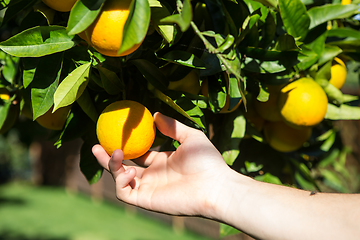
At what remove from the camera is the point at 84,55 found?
608 millimetres

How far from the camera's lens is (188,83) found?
0.69m

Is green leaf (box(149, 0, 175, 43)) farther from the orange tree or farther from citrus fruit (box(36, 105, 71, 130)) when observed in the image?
citrus fruit (box(36, 105, 71, 130))

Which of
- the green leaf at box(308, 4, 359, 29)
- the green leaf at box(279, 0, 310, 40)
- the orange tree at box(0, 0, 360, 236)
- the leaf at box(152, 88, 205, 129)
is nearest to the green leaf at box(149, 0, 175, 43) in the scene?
the orange tree at box(0, 0, 360, 236)

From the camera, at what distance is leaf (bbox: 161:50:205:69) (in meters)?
0.59

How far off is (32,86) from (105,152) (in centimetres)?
20

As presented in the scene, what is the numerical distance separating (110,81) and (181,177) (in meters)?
0.31

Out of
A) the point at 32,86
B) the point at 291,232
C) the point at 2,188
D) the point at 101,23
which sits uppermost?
the point at 101,23

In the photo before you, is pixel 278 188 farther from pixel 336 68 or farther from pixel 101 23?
pixel 101 23

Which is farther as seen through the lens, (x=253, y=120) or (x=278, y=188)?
(x=253, y=120)

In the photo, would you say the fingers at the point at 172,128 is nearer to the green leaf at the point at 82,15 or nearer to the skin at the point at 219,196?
the skin at the point at 219,196

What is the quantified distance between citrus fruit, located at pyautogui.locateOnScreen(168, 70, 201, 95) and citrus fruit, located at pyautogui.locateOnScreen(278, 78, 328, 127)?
0.79ft

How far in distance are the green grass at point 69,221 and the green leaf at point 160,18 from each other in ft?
14.4

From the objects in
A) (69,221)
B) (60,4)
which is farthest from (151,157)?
(69,221)

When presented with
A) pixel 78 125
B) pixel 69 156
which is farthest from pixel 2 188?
pixel 78 125
